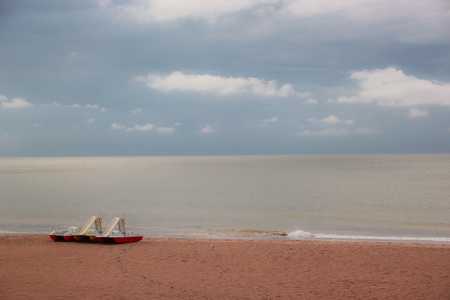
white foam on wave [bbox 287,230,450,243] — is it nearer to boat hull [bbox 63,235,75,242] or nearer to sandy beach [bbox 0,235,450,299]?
sandy beach [bbox 0,235,450,299]

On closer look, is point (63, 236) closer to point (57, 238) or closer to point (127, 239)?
point (57, 238)

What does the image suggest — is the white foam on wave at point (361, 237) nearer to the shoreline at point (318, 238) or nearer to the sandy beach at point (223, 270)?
the shoreline at point (318, 238)

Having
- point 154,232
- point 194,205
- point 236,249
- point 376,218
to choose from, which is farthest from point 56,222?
point 376,218

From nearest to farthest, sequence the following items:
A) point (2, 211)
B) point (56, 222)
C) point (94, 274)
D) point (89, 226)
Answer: point (94, 274)
point (89, 226)
point (56, 222)
point (2, 211)

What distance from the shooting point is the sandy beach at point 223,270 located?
40.2 feet

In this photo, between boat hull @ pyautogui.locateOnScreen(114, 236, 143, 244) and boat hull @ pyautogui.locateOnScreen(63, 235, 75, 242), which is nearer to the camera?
boat hull @ pyautogui.locateOnScreen(114, 236, 143, 244)

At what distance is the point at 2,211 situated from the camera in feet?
129

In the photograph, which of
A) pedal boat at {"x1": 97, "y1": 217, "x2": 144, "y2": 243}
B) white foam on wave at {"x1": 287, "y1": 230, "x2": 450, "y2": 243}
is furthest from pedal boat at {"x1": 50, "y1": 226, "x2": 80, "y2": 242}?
white foam on wave at {"x1": 287, "y1": 230, "x2": 450, "y2": 243}

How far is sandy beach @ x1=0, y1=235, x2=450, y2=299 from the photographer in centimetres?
1226

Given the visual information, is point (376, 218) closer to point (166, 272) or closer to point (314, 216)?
point (314, 216)

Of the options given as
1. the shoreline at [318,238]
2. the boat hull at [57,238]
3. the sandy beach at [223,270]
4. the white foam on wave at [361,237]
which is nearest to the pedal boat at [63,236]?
the boat hull at [57,238]

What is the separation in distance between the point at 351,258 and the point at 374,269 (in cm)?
183

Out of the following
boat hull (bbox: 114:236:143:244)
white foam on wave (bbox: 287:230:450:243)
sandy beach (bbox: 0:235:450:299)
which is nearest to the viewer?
sandy beach (bbox: 0:235:450:299)

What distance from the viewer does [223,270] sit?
15.0m
